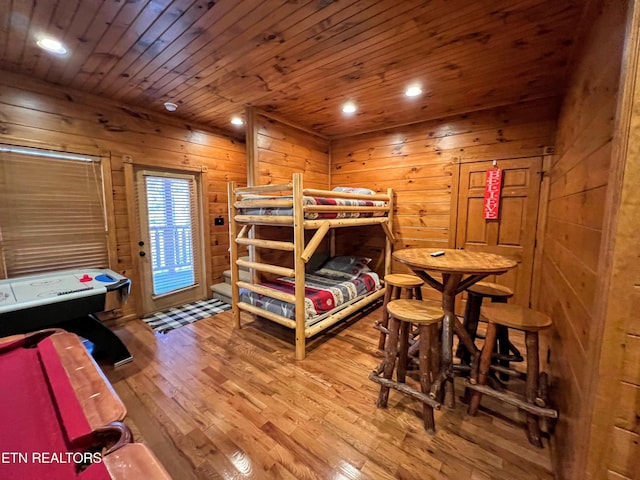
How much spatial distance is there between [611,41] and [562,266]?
4.27ft

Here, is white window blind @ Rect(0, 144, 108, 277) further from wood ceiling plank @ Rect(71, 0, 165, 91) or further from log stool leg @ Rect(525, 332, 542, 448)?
log stool leg @ Rect(525, 332, 542, 448)

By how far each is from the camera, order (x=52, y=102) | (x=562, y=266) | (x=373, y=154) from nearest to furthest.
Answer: (x=562, y=266), (x=52, y=102), (x=373, y=154)

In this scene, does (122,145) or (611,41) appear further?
(122,145)

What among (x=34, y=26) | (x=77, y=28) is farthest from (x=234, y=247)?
(x=34, y=26)

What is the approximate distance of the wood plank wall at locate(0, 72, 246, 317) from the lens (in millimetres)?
2457

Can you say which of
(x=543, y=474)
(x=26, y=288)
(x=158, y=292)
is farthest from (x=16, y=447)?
(x=158, y=292)

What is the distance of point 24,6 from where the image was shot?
1578 millimetres

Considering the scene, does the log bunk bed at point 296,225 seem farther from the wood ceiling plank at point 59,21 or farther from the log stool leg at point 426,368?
the wood ceiling plank at point 59,21

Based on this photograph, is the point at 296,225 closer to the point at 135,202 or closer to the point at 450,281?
the point at 450,281

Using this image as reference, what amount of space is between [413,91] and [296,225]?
6.17ft

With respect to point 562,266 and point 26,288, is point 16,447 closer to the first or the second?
point 26,288

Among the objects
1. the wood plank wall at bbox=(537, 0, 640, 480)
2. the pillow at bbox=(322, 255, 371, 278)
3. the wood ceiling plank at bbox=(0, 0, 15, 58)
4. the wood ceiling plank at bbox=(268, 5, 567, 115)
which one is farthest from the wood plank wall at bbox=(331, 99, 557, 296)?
the wood ceiling plank at bbox=(0, 0, 15, 58)

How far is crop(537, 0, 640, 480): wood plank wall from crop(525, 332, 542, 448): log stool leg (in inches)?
4.0

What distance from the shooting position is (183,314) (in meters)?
3.52
